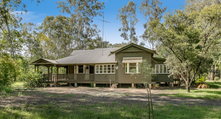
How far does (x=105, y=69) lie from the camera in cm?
1864

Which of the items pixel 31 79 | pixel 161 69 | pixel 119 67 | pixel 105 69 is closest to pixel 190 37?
pixel 161 69

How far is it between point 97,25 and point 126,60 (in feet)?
83.2

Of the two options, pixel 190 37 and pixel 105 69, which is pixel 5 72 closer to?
pixel 105 69

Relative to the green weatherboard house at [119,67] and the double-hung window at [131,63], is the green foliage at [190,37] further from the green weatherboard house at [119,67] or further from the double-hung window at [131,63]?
the double-hung window at [131,63]

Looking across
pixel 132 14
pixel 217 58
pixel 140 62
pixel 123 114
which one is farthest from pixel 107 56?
pixel 132 14

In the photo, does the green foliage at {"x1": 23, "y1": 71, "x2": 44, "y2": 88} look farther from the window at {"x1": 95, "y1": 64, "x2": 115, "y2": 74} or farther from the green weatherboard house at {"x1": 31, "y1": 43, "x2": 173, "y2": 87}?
the window at {"x1": 95, "y1": 64, "x2": 115, "y2": 74}

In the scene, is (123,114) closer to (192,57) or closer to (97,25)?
(192,57)

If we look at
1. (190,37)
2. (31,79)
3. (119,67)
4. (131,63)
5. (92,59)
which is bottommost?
(31,79)

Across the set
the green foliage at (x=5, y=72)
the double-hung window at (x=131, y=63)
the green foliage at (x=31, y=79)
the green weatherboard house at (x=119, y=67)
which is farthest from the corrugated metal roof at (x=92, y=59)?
the green foliage at (x=5, y=72)

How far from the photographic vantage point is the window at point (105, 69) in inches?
723

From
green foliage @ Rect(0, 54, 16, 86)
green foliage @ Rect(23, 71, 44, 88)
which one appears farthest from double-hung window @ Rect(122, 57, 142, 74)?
green foliage @ Rect(0, 54, 16, 86)

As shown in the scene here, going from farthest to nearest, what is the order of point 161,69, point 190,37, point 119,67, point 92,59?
point 92,59
point 161,69
point 119,67
point 190,37

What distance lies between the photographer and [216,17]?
11.9 meters

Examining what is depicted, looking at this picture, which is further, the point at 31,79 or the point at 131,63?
the point at 131,63
